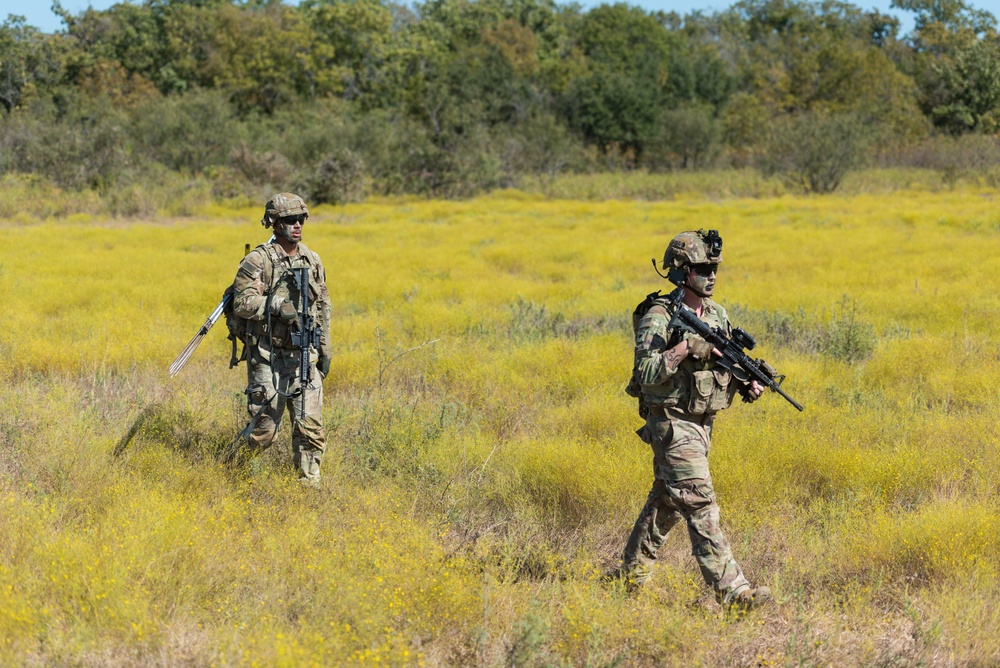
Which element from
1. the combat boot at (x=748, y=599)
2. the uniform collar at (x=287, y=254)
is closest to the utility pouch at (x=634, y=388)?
the combat boot at (x=748, y=599)

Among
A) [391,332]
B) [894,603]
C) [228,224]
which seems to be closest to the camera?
[894,603]

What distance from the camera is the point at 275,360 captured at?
530 cm

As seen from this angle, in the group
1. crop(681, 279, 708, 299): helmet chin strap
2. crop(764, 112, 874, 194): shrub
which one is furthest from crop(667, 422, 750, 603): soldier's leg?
crop(764, 112, 874, 194): shrub

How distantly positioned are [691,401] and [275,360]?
2492 mm

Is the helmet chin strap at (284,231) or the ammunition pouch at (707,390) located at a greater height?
the helmet chin strap at (284,231)

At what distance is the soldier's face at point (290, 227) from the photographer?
5285mm

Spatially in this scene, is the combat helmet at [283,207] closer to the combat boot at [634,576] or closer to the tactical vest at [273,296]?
the tactical vest at [273,296]

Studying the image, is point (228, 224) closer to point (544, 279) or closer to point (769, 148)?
point (544, 279)

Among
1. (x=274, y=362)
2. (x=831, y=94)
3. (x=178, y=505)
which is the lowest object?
(x=178, y=505)

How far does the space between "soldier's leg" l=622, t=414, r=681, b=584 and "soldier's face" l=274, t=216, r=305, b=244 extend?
2369mm

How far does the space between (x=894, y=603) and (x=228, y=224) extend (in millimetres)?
18614

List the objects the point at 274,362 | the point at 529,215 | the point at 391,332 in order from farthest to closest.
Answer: the point at 529,215
the point at 391,332
the point at 274,362

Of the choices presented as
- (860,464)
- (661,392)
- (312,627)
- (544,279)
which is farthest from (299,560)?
(544,279)

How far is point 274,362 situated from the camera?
17.4 ft
